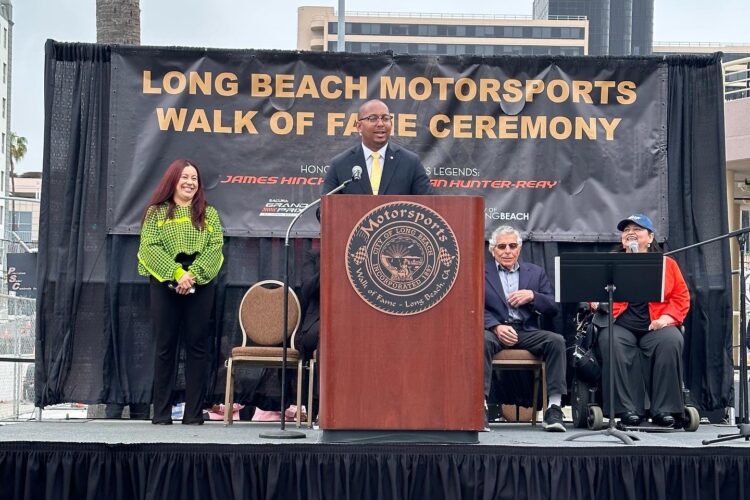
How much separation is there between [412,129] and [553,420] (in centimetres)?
246

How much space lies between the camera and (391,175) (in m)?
7.23

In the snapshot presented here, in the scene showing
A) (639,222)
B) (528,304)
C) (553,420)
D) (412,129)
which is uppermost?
(412,129)

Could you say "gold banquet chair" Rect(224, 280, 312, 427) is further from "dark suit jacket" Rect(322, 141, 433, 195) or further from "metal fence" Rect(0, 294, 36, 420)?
"metal fence" Rect(0, 294, 36, 420)

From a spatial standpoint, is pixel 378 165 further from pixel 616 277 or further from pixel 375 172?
pixel 616 277

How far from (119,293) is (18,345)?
2.78m

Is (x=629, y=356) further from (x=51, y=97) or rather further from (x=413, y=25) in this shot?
(x=413, y=25)

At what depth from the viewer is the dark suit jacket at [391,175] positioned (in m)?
7.20

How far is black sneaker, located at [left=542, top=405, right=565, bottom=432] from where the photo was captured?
7.14m

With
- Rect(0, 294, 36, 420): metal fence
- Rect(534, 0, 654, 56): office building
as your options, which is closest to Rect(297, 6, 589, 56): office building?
Rect(534, 0, 654, 56): office building

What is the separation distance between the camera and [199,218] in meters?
7.60

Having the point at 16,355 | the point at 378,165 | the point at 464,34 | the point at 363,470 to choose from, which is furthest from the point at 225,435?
the point at 464,34

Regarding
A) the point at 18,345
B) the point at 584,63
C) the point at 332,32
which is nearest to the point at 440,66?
the point at 584,63

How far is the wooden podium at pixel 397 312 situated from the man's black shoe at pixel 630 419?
2.10m

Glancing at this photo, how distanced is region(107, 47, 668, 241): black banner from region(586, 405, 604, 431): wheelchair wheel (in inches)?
59.9
